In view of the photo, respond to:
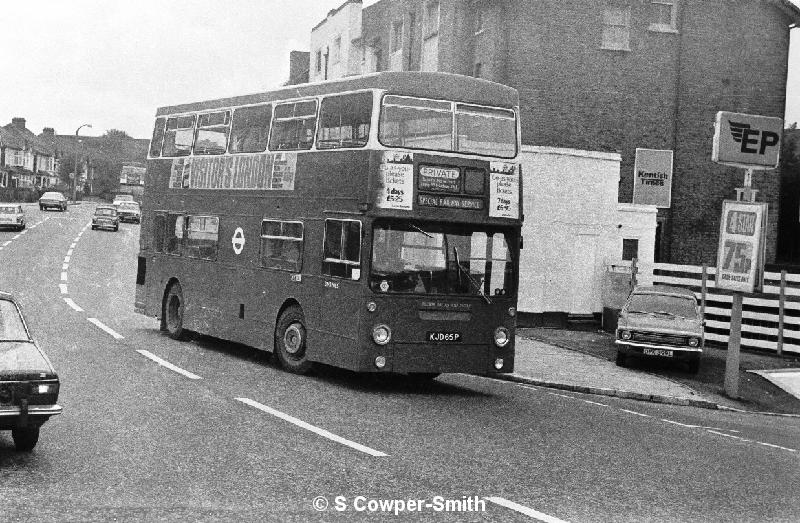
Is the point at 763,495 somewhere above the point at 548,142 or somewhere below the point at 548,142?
below

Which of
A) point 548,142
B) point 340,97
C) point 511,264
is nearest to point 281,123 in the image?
point 340,97

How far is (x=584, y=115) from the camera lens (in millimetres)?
36969

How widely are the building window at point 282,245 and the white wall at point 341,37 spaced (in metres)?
38.4

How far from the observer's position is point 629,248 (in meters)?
31.1

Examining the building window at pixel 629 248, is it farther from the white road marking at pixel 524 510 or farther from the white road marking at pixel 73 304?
the white road marking at pixel 524 510

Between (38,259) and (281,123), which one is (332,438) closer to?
(281,123)

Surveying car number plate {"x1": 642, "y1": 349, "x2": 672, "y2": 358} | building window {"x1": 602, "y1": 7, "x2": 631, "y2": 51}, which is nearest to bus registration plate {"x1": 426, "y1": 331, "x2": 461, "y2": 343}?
car number plate {"x1": 642, "y1": 349, "x2": 672, "y2": 358}

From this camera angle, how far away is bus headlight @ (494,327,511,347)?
1579 cm

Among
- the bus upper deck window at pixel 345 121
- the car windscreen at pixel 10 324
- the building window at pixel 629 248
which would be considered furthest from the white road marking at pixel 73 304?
the car windscreen at pixel 10 324

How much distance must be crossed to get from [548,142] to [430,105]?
22.1 m

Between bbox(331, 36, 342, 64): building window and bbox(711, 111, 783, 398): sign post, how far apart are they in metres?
40.9

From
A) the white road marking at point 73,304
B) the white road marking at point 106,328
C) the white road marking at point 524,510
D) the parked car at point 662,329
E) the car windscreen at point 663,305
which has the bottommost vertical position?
the white road marking at point 106,328

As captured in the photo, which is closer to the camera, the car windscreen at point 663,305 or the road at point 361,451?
the road at point 361,451

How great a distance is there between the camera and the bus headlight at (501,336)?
51.8ft
